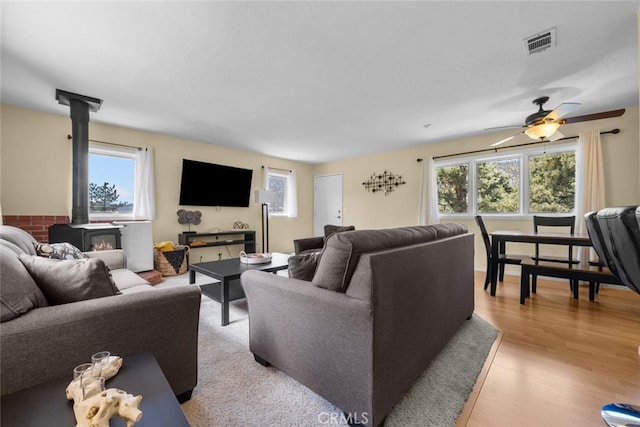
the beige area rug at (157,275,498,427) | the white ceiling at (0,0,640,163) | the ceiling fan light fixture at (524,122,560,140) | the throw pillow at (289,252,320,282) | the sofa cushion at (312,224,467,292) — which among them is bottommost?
the beige area rug at (157,275,498,427)

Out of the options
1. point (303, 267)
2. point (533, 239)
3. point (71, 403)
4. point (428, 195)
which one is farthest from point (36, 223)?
point (533, 239)

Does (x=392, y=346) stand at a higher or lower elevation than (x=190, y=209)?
lower

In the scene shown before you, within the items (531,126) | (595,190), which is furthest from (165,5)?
(595,190)

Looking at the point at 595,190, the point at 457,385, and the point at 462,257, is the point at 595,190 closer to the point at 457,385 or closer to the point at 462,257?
the point at 462,257

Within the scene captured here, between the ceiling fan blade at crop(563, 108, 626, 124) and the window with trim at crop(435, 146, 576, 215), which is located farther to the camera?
the window with trim at crop(435, 146, 576, 215)

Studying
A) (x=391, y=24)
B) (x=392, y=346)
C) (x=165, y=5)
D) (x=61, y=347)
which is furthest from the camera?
(x=391, y=24)

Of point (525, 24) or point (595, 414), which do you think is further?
point (525, 24)

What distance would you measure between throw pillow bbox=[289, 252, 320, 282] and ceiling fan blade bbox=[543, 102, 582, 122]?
294 centimetres

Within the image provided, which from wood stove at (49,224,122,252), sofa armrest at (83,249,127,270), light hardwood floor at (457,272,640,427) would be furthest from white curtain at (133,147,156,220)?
light hardwood floor at (457,272,640,427)

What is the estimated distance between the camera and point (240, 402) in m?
1.38

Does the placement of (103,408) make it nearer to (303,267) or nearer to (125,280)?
(303,267)

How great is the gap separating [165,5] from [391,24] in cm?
154

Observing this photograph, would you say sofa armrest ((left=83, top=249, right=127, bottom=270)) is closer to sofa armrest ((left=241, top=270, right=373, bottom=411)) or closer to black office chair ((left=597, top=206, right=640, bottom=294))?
sofa armrest ((left=241, top=270, right=373, bottom=411))

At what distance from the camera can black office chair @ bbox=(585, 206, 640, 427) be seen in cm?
100
